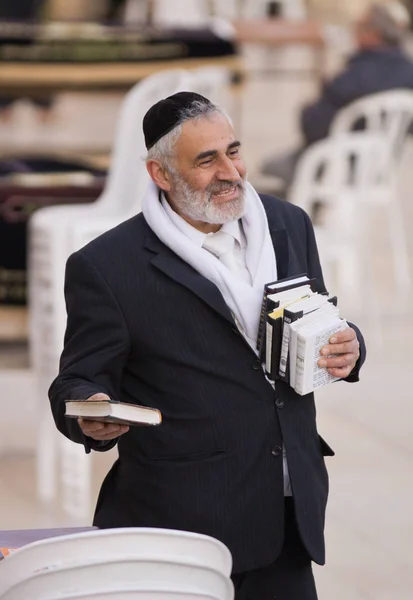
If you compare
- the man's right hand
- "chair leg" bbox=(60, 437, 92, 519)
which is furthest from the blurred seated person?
the man's right hand

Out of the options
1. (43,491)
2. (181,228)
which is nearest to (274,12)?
(43,491)

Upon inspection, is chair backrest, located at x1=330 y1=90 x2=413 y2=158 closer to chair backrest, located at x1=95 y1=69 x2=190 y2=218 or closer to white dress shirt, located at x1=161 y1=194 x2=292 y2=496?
chair backrest, located at x1=95 y1=69 x2=190 y2=218

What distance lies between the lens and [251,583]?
9.25 ft

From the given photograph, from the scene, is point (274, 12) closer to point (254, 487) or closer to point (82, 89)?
point (82, 89)

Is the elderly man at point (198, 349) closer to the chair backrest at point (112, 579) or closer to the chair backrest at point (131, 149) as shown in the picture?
the chair backrest at point (112, 579)

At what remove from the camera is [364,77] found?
891 centimetres

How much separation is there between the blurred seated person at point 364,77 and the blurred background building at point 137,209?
54 mm

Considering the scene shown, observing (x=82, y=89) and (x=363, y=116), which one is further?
(x=82, y=89)

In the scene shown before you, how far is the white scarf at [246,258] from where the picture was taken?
105 inches

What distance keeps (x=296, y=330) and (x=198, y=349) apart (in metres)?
0.22

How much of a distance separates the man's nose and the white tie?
129 millimetres

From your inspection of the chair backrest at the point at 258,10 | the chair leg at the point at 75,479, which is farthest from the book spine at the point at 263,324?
the chair backrest at the point at 258,10

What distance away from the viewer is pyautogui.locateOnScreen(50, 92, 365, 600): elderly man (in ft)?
8.78

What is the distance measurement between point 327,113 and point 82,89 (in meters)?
1.75
